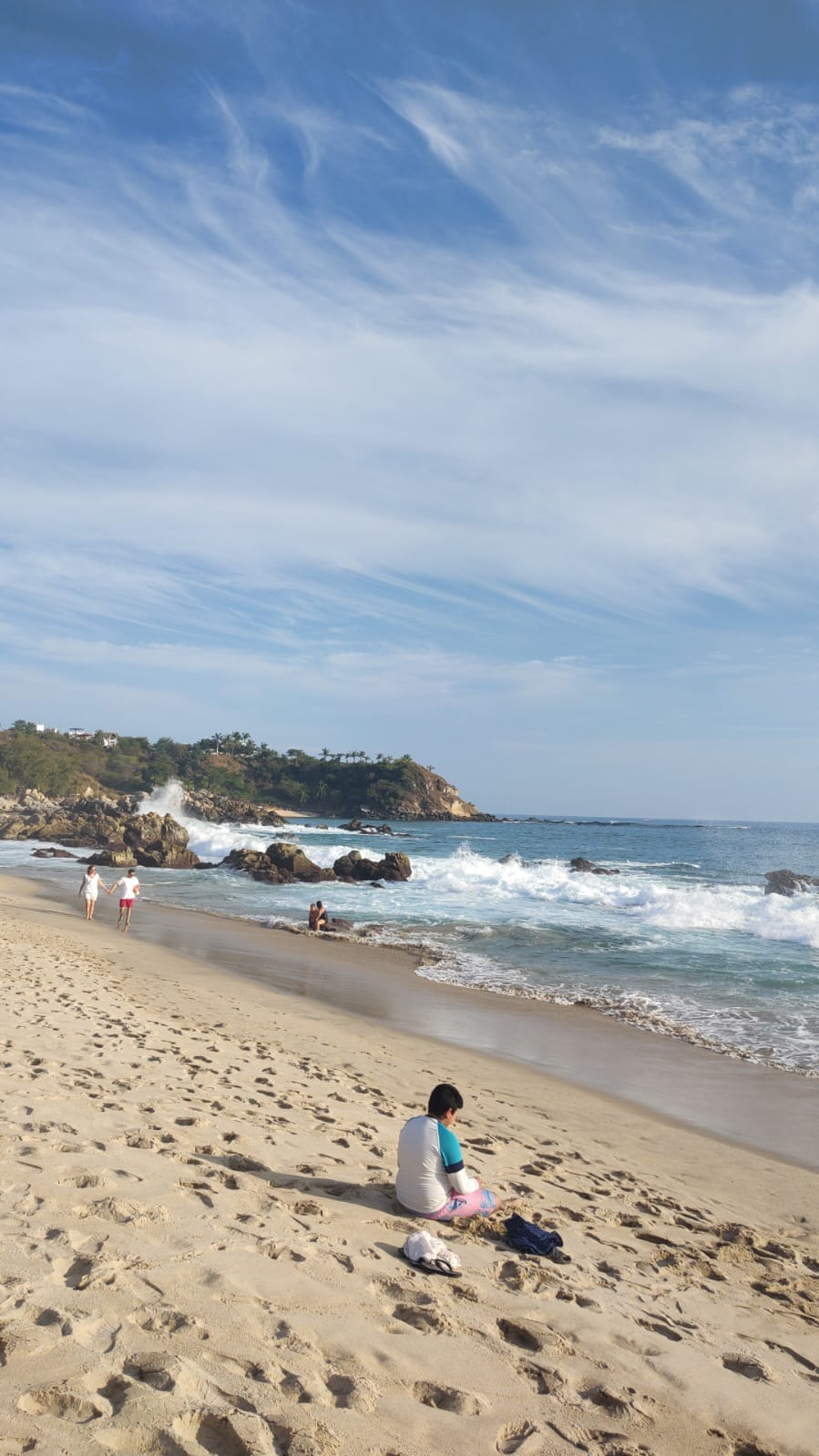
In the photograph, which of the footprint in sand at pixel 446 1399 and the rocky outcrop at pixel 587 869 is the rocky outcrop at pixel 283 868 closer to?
the rocky outcrop at pixel 587 869

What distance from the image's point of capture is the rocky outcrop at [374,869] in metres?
38.3

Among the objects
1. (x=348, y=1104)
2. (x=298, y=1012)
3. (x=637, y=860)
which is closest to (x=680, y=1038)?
(x=298, y=1012)

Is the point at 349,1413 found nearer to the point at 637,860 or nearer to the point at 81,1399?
the point at 81,1399

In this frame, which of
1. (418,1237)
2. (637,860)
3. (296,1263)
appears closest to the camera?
(296,1263)

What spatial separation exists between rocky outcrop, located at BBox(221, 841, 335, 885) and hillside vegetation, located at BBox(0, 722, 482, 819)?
246ft

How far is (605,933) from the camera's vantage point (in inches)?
897

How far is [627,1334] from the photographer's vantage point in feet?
13.0

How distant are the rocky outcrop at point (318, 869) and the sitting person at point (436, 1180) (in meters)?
32.5

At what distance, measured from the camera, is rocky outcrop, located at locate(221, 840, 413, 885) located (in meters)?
37.9

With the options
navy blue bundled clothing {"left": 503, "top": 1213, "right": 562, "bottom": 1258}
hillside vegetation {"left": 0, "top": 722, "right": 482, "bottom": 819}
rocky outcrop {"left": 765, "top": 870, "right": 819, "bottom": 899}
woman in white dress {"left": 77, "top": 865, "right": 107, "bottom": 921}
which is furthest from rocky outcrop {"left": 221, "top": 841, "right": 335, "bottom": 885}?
hillside vegetation {"left": 0, "top": 722, "right": 482, "bottom": 819}

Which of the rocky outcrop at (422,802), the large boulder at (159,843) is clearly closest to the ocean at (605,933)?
the large boulder at (159,843)

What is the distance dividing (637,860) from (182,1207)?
6129 centimetres

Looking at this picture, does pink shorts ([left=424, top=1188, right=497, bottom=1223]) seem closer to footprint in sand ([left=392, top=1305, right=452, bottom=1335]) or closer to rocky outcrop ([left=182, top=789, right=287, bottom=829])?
footprint in sand ([left=392, top=1305, right=452, bottom=1335])

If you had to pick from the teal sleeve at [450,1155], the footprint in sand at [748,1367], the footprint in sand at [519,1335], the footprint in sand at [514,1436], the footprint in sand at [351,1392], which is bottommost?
the footprint in sand at [748,1367]
